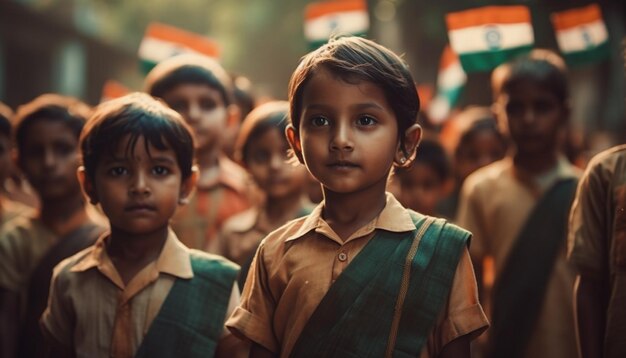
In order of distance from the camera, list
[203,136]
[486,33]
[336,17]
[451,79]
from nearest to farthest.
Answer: [203,136] < [486,33] < [336,17] < [451,79]

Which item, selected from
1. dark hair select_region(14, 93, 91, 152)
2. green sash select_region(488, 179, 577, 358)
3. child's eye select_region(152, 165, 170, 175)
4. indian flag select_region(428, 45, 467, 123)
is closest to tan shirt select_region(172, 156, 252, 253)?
dark hair select_region(14, 93, 91, 152)

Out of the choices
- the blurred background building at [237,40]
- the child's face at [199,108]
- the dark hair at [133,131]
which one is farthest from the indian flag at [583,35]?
the blurred background building at [237,40]

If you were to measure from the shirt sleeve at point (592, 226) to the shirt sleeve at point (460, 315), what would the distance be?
2.41ft

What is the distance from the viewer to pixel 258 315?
277cm

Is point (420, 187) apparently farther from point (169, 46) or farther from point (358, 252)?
point (358, 252)

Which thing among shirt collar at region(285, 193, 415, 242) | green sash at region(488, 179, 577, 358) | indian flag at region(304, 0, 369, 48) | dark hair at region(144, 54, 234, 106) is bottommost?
green sash at region(488, 179, 577, 358)

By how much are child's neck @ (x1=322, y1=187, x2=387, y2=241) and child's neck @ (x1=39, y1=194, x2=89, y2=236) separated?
224 centimetres

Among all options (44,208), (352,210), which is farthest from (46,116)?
(352,210)

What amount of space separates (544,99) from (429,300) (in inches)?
98.8

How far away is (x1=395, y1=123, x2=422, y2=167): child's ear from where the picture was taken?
282 centimetres

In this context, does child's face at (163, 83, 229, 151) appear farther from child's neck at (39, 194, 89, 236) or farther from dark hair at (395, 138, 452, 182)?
dark hair at (395, 138, 452, 182)

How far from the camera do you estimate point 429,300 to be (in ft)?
8.43

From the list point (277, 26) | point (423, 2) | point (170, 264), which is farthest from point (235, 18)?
point (170, 264)

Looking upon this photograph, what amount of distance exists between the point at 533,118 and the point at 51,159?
2.87 meters
